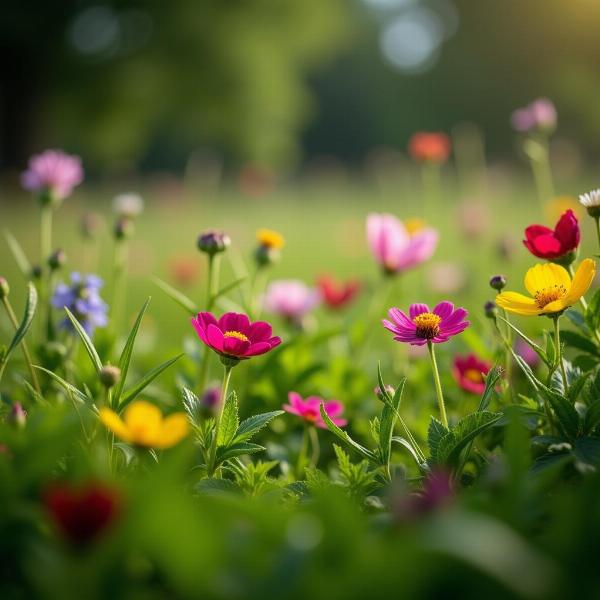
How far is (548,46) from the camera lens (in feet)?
30.3

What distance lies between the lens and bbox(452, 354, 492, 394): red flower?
2.59 feet

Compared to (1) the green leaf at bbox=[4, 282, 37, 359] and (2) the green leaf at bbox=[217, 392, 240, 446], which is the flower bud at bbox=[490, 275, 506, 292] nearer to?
(2) the green leaf at bbox=[217, 392, 240, 446]

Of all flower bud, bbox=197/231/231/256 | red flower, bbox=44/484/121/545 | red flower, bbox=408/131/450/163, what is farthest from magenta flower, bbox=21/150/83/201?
red flower, bbox=408/131/450/163

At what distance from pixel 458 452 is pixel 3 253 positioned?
10.2 feet

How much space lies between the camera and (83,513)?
35 centimetres

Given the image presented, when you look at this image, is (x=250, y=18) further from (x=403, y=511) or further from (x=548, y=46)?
(x=403, y=511)

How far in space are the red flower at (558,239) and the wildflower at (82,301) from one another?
0.56 m

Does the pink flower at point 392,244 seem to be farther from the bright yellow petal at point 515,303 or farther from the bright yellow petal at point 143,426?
the bright yellow petal at point 143,426

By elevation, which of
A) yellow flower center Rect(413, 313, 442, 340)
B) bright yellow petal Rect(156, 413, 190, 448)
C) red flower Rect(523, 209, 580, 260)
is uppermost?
red flower Rect(523, 209, 580, 260)

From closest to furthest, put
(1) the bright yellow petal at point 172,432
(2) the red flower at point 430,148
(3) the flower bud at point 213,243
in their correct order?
(1) the bright yellow petal at point 172,432, (3) the flower bud at point 213,243, (2) the red flower at point 430,148

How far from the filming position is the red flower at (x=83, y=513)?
1.14 feet

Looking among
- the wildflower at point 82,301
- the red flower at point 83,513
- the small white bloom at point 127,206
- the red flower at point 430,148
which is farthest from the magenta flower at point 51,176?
the red flower at point 430,148

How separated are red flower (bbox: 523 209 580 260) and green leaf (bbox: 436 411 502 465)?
18cm

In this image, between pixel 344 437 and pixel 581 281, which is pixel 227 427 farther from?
pixel 581 281
